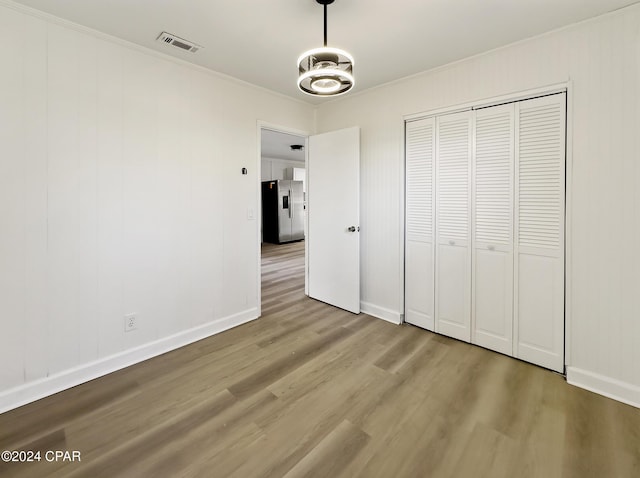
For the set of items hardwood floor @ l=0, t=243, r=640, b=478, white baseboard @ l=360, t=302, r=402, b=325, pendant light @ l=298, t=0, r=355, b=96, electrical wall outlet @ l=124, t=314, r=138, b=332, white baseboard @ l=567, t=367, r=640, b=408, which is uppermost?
pendant light @ l=298, t=0, r=355, b=96

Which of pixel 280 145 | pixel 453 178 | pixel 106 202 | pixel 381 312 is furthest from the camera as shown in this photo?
pixel 280 145

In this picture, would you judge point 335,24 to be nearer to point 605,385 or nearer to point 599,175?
point 599,175

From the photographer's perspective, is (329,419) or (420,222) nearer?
(329,419)

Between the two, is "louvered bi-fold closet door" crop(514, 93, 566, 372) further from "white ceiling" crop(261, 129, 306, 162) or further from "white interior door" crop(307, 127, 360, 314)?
"white ceiling" crop(261, 129, 306, 162)

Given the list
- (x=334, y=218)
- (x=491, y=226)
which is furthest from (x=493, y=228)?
(x=334, y=218)

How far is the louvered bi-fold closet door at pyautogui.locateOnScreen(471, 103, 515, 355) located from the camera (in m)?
2.45

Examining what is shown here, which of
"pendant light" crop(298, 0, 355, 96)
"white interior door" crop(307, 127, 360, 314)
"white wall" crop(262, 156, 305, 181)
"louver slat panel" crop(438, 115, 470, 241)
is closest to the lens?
"pendant light" crop(298, 0, 355, 96)

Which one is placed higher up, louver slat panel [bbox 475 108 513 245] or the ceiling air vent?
the ceiling air vent

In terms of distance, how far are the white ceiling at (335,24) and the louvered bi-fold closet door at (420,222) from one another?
64 centimetres

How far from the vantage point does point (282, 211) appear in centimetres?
841

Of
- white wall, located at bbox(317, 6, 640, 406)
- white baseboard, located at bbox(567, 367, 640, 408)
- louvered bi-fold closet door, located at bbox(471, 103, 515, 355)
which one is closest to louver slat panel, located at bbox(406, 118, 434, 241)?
louvered bi-fold closet door, located at bbox(471, 103, 515, 355)

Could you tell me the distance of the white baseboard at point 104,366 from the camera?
1.94m

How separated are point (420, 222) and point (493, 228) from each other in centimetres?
65

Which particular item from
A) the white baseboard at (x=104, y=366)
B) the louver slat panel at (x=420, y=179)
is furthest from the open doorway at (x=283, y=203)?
the louver slat panel at (x=420, y=179)
